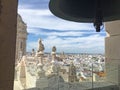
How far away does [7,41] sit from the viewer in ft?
3.19

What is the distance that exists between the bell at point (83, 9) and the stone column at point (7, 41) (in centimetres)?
18

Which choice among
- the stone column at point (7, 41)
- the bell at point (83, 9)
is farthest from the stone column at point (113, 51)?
the stone column at point (7, 41)

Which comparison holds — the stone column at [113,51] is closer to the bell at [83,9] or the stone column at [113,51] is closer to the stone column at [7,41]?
the bell at [83,9]

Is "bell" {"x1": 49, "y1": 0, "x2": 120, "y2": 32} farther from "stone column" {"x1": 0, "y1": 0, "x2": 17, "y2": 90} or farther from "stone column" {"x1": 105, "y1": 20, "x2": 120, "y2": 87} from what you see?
"stone column" {"x1": 105, "y1": 20, "x2": 120, "y2": 87}

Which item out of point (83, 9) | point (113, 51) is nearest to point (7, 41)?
point (83, 9)

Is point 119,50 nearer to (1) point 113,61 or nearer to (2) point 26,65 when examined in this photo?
(1) point 113,61

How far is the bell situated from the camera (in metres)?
0.92

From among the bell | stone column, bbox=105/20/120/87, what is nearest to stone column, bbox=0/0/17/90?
the bell

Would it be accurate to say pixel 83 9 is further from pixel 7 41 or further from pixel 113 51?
pixel 113 51

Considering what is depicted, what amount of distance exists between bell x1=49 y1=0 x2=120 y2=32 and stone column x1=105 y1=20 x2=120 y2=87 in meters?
0.98

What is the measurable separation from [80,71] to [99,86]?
0.63 ft

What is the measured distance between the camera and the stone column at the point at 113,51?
6.46 feet

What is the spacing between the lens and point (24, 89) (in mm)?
1488

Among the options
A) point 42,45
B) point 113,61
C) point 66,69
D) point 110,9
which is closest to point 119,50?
point 113,61
